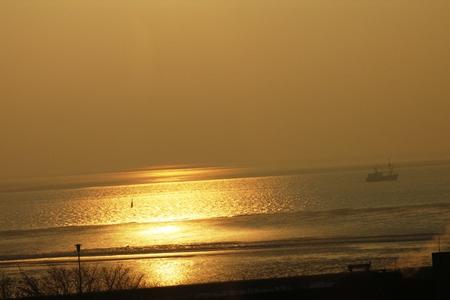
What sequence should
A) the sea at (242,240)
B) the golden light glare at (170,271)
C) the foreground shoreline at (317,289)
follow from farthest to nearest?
1. the sea at (242,240)
2. the golden light glare at (170,271)
3. the foreground shoreline at (317,289)

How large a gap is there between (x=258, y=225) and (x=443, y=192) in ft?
133

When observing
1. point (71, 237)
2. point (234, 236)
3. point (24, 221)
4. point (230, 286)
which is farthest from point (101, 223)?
point (230, 286)

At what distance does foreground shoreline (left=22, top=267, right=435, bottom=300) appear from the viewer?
16281 millimetres

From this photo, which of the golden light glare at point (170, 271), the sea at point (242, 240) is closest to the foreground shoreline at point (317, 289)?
the sea at point (242, 240)

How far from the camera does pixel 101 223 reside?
316 feet

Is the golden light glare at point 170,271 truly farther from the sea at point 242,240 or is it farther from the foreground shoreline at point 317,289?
the foreground shoreline at point 317,289

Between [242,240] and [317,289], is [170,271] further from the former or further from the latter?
[317,289]

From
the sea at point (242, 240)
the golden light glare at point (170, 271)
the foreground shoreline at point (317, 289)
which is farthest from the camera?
the sea at point (242, 240)

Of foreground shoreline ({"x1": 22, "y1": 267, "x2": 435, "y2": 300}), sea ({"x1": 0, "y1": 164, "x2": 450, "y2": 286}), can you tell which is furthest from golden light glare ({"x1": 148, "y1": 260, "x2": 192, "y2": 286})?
foreground shoreline ({"x1": 22, "y1": 267, "x2": 435, "y2": 300})

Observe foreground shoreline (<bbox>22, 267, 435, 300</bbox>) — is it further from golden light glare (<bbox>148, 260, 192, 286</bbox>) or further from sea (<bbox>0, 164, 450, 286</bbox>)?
golden light glare (<bbox>148, 260, 192, 286</bbox>)

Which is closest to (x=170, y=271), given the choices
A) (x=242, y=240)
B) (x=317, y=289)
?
(x=242, y=240)

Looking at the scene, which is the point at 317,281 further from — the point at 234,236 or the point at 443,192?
the point at 443,192

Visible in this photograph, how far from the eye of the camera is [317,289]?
17312mm

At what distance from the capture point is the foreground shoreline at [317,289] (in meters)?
16.3
